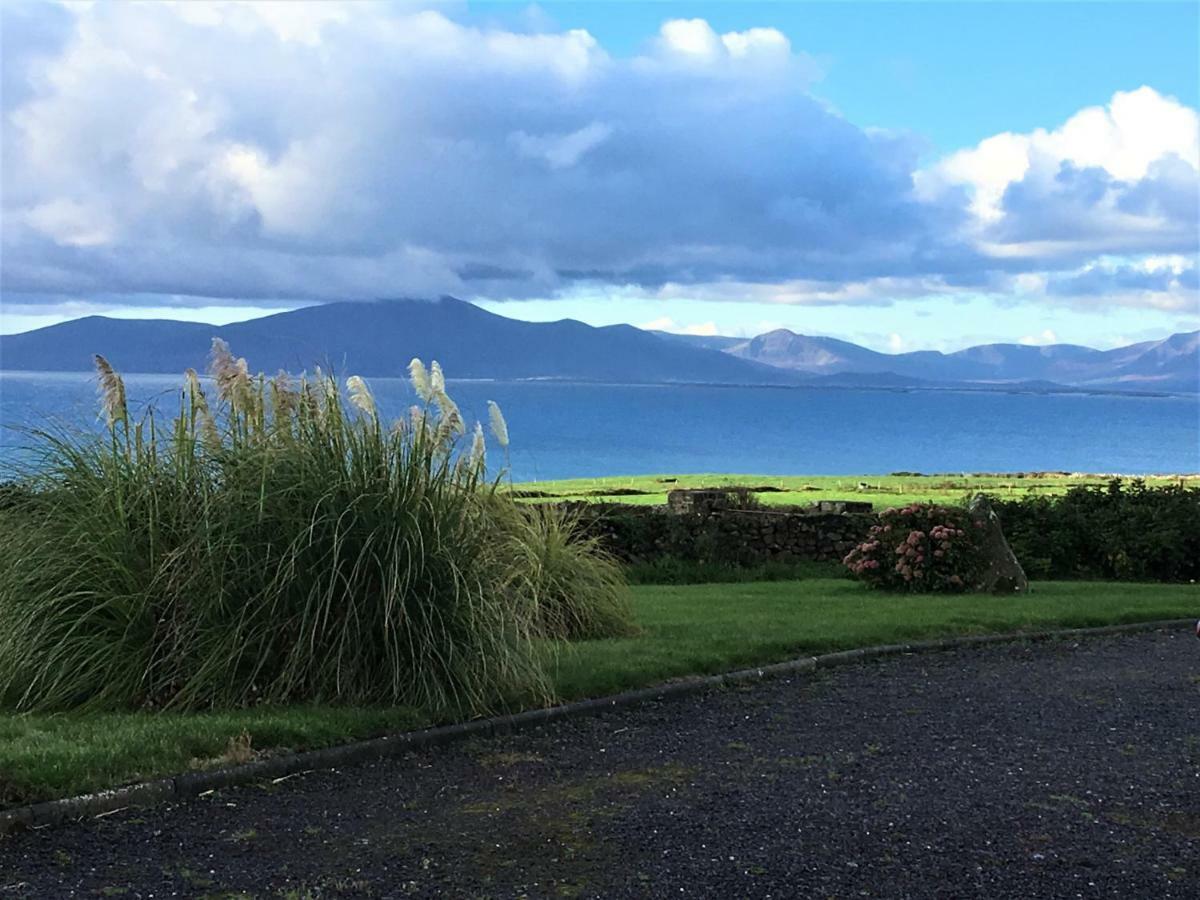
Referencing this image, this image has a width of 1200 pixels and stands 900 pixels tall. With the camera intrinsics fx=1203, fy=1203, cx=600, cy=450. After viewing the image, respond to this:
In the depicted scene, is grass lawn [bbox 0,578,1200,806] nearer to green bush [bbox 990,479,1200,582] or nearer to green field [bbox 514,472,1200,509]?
green bush [bbox 990,479,1200,582]

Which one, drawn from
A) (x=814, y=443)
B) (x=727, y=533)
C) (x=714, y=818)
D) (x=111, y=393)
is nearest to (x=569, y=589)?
(x=111, y=393)

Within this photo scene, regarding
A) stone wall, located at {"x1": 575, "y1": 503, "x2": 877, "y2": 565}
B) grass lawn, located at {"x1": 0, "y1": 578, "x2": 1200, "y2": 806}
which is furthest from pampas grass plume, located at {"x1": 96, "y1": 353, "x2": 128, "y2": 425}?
stone wall, located at {"x1": 575, "y1": 503, "x2": 877, "y2": 565}

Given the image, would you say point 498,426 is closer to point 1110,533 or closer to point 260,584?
point 260,584

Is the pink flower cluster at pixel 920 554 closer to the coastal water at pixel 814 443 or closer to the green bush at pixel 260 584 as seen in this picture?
the green bush at pixel 260 584

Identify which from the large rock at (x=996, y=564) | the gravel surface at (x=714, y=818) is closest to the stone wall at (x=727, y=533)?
the large rock at (x=996, y=564)

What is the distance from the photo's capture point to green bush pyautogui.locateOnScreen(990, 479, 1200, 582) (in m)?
15.9

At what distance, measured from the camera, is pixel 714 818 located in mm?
5047

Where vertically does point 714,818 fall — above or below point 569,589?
below

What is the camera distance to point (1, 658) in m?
6.74

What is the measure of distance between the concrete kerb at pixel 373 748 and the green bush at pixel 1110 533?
25.7ft

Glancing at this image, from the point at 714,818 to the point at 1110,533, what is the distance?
12883mm

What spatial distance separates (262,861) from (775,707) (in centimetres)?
373

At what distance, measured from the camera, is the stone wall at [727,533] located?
15727mm

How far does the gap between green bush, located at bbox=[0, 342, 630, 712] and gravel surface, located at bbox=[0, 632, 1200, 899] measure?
28.8 inches
